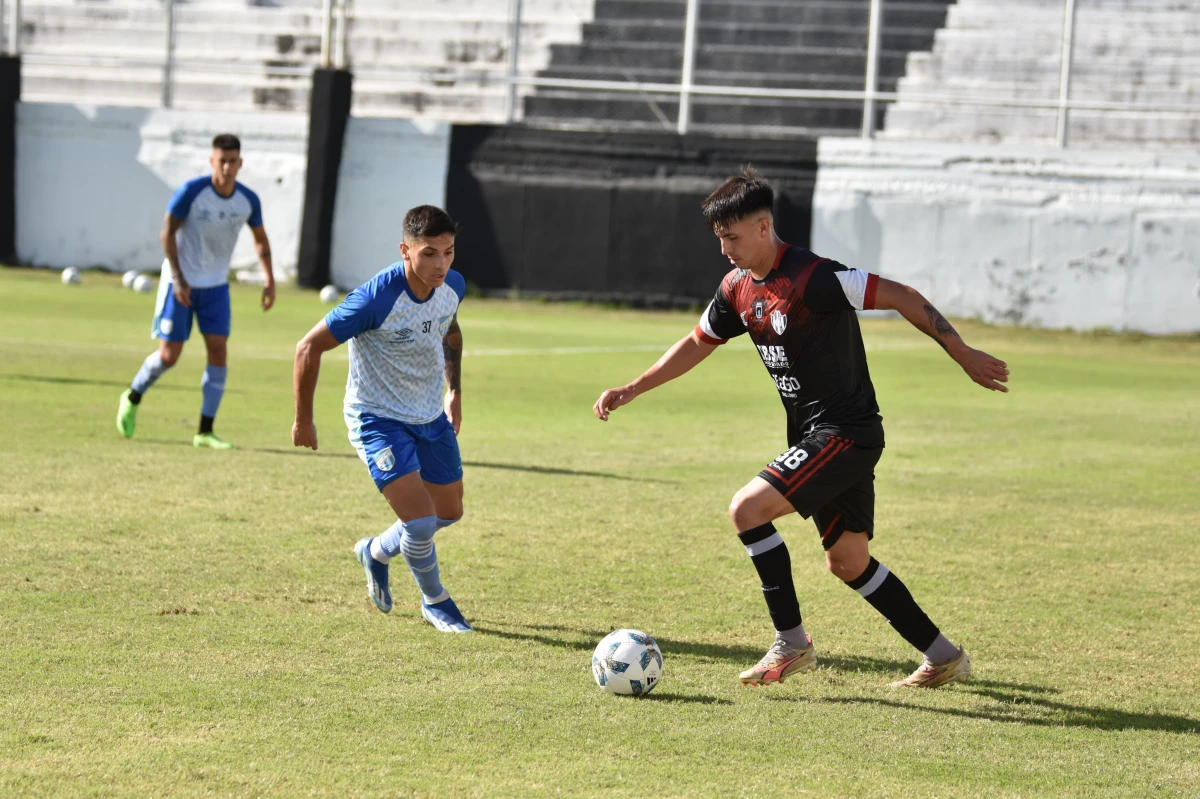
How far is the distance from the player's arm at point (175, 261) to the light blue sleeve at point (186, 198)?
46mm

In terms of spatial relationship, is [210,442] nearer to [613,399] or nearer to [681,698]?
[613,399]

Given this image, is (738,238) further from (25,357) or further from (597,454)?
(25,357)

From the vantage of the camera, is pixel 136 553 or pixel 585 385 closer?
→ pixel 136 553

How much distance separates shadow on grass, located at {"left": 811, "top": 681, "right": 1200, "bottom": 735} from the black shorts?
0.73 metres

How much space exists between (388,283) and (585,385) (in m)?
8.83


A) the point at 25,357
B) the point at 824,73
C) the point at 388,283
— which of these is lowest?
the point at 25,357

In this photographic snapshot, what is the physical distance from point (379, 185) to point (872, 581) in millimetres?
21503

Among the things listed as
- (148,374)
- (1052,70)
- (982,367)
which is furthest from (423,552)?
(1052,70)

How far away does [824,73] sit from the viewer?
89.8 feet

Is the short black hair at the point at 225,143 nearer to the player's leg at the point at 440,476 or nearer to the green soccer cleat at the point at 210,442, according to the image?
the green soccer cleat at the point at 210,442

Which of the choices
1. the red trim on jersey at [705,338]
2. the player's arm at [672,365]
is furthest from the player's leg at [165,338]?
the red trim on jersey at [705,338]

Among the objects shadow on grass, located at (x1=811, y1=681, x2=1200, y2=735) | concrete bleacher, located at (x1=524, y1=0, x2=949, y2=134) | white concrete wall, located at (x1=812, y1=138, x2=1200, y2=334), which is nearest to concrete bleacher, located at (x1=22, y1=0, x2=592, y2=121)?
concrete bleacher, located at (x1=524, y1=0, x2=949, y2=134)

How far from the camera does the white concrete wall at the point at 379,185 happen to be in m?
25.9

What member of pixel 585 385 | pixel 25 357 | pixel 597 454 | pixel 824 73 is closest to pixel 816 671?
pixel 597 454
